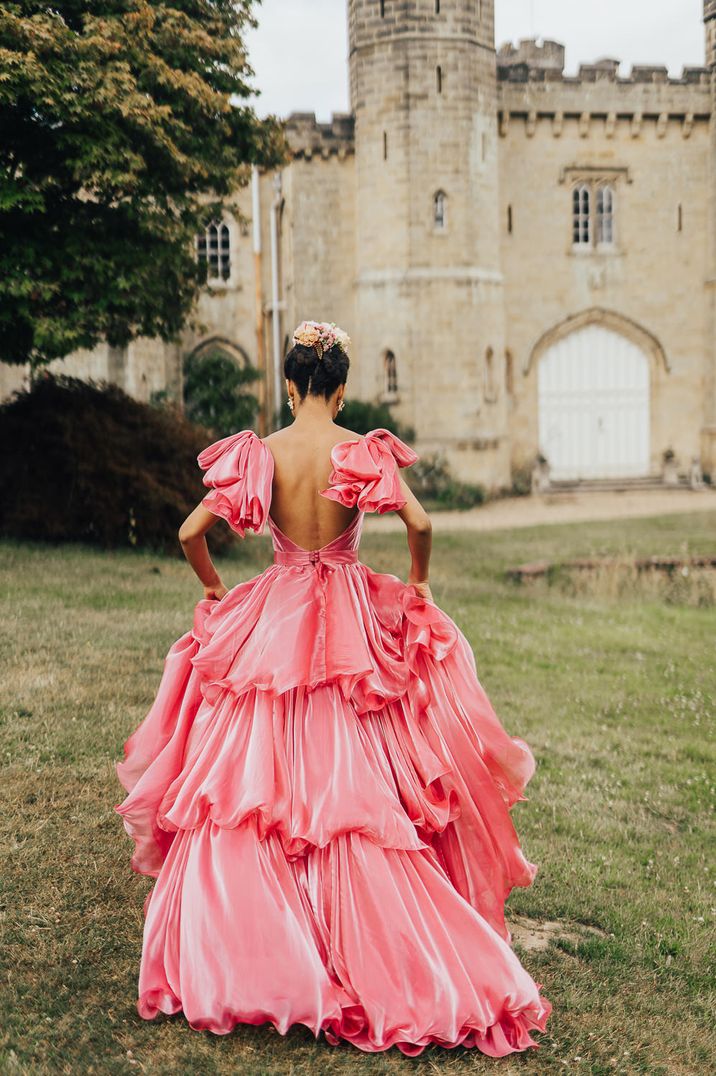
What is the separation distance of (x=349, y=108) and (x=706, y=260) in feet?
30.2

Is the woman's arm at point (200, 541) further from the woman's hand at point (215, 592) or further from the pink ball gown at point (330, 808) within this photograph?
the pink ball gown at point (330, 808)

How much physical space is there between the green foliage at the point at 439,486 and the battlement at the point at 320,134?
23.1 ft

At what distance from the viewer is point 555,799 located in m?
5.55

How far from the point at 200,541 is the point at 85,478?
29.2ft

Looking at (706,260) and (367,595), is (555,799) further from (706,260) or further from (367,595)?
(706,260)

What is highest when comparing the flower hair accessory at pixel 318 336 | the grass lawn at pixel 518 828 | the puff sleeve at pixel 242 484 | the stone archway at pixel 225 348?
the stone archway at pixel 225 348

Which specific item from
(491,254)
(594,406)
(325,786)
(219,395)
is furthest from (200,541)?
(594,406)

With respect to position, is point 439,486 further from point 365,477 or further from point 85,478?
point 365,477

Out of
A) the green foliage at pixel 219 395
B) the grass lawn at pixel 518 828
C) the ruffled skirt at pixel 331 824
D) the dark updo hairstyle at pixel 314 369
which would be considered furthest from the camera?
the green foliage at pixel 219 395

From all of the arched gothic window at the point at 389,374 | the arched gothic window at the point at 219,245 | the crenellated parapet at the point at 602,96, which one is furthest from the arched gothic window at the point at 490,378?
the arched gothic window at the point at 219,245

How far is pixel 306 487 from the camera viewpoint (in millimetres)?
3525

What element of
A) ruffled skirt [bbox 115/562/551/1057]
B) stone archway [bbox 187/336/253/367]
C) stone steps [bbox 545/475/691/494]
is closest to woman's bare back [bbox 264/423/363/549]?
ruffled skirt [bbox 115/562/551/1057]

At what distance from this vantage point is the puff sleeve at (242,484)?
3410 mm

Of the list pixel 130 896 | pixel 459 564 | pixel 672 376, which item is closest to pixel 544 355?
pixel 672 376
